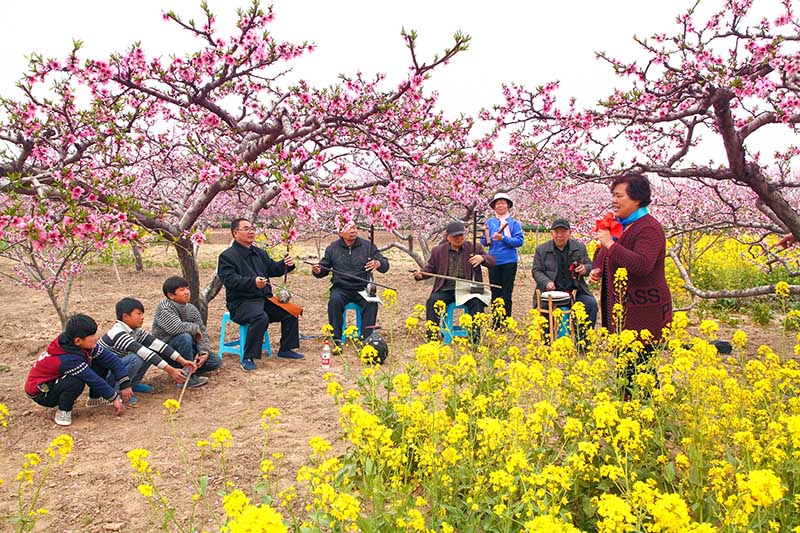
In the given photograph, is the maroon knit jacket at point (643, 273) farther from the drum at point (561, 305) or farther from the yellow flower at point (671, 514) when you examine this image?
the yellow flower at point (671, 514)

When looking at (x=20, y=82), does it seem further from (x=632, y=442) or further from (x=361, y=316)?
(x=632, y=442)

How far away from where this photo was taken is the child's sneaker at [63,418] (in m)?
4.04

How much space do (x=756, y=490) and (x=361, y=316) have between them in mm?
5132

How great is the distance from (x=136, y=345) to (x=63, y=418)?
742 mm

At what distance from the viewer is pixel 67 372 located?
3.95 metres

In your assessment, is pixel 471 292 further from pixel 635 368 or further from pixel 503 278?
pixel 635 368

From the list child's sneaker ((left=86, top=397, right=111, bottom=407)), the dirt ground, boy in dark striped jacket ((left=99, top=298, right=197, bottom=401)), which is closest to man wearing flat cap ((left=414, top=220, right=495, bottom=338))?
the dirt ground

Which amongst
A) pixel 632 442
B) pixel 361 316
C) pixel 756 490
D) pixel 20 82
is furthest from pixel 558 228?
pixel 20 82

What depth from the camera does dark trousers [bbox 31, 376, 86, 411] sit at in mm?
3979

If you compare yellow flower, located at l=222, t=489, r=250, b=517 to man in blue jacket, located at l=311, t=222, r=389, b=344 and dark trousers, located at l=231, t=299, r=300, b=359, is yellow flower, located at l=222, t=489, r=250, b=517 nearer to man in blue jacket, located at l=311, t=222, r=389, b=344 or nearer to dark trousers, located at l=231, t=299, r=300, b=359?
dark trousers, located at l=231, t=299, r=300, b=359

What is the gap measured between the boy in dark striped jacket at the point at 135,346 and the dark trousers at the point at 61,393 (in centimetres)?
44

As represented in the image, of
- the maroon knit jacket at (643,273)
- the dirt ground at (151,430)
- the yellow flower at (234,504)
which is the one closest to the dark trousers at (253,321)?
the dirt ground at (151,430)

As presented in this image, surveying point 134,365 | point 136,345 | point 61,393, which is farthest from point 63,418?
point 136,345

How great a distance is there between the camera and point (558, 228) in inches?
244
